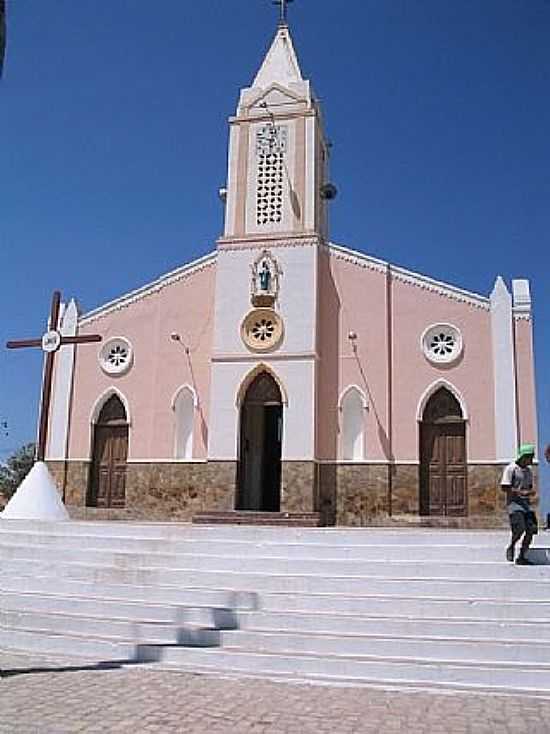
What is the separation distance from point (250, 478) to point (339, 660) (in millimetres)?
11258

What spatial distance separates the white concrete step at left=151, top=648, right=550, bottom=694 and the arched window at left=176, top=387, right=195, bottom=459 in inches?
418

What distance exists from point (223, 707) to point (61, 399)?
14.1 metres

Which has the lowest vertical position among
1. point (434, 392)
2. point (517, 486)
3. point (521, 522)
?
point (521, 522)

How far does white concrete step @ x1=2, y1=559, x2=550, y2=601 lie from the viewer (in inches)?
342

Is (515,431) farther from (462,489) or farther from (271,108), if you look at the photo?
(271,108)

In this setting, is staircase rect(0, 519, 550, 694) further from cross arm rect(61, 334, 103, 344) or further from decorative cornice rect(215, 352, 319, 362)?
decorative cornice rect(215, 352, 319, 362)

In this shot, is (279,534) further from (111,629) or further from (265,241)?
(265,241)

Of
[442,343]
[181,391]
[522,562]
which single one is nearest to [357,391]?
[442,343]

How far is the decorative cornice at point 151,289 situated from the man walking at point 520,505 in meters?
11.3

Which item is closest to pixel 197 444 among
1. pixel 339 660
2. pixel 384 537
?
pixel 384 537

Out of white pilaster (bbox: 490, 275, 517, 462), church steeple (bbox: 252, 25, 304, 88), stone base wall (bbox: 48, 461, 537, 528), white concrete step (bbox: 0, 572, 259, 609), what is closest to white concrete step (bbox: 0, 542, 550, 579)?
white concrete step (bbox: 0, 572, 259, 609)

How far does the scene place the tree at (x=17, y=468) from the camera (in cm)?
2959

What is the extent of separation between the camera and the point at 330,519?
17.1 metres

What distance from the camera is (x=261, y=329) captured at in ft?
59.7
